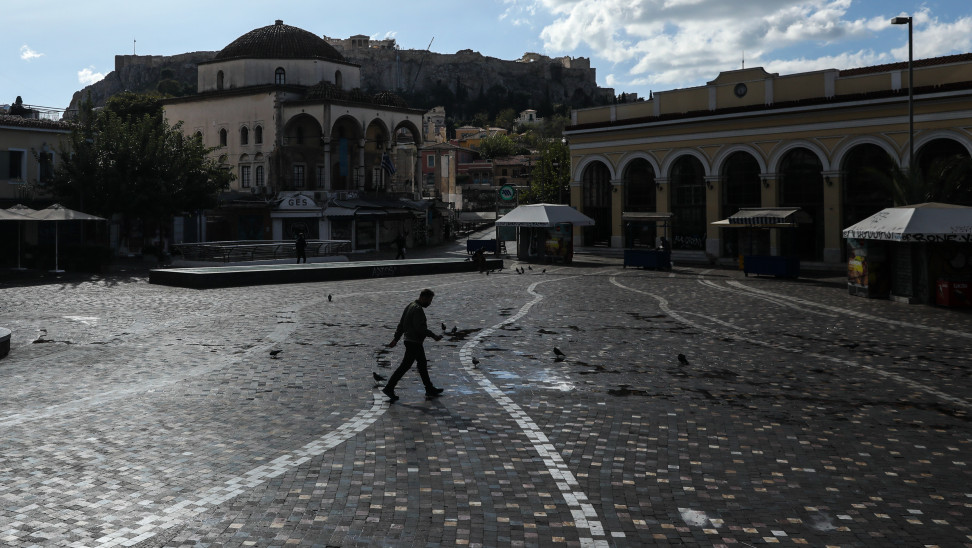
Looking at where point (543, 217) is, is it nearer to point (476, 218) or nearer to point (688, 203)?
point (688, 203)

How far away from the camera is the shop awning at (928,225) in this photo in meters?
22.3

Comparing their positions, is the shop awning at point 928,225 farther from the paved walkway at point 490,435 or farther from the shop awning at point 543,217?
the shop awning at point 543,217

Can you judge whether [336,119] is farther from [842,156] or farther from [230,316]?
[230,316]

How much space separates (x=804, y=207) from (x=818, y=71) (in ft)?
21.8

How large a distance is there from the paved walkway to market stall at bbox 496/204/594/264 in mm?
22556

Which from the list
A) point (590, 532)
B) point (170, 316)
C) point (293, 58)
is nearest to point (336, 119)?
point (293, 58)

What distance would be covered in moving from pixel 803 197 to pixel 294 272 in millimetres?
25637

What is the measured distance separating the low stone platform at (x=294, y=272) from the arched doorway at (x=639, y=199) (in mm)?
13172

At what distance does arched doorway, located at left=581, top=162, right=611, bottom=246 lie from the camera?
51.5 metres

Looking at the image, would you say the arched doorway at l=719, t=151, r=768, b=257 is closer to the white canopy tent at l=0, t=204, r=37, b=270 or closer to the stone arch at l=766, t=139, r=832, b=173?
the stone arch at l=766, t=139, r=832, b=173

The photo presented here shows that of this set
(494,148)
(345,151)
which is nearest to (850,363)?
(345,151)

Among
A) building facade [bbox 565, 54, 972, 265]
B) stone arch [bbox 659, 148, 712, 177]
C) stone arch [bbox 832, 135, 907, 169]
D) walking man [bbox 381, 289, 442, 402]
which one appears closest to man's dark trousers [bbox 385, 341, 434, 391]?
walking man [bbox 381, 289, 442, 402]

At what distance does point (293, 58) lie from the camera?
59531mm

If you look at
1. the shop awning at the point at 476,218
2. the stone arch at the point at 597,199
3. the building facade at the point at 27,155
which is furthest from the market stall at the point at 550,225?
the shop awning at the point at 476,218
